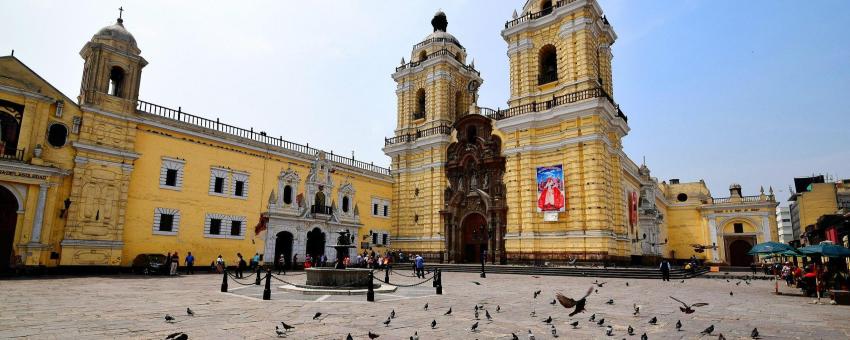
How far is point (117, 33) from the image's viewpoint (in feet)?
73.3

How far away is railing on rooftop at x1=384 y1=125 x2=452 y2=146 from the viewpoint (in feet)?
112

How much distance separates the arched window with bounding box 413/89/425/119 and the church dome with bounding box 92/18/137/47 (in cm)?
1986

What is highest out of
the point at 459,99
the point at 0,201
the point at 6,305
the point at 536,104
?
the point at 459,99

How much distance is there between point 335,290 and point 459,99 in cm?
2681

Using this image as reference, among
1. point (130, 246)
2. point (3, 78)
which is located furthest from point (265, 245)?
point (3, 78)

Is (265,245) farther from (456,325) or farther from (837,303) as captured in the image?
(837,303)

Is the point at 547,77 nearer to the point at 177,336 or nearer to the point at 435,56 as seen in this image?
the point at 435,56

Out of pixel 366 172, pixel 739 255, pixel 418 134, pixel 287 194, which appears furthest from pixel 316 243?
pixel 739 255

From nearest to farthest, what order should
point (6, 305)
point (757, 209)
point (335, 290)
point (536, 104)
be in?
1. point (6, 305)
2. point (335, 290)
3. point (536, 104)
4. point (757, 209)

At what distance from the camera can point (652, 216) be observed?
39.2m

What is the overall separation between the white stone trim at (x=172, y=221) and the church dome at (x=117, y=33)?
8.35 metres

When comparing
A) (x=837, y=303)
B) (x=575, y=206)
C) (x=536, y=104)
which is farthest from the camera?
(x=536, y=104)

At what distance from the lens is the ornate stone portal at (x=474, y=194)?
30000 mm

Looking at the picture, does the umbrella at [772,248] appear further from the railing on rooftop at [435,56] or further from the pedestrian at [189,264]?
the railing on rooftop at [435,56]
